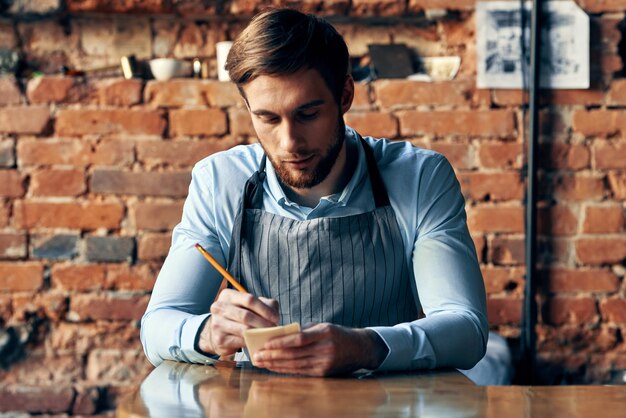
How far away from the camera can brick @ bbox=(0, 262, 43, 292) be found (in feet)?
9.36

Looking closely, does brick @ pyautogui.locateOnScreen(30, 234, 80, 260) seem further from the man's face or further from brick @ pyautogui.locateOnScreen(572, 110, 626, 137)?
brick @ pyautogui.locateOnScreen(572, 110, 626, 137)

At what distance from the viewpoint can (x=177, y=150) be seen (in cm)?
285

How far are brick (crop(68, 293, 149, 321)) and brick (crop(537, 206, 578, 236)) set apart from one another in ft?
4.17

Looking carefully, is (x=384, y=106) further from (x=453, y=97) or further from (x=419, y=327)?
(x=419, y=327)

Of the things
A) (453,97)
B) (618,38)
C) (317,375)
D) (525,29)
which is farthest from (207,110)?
(317,375)

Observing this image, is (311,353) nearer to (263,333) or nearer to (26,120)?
(263,333)

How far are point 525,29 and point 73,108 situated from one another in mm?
1429

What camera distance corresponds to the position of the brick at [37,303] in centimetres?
286

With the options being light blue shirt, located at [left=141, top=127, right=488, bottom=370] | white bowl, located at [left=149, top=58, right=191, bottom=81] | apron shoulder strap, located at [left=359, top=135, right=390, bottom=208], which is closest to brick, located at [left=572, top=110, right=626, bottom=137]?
light blue shirt, located at [left=141, top=127, right=488, bottom=370]

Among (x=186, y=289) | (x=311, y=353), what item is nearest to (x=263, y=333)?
(x=311, y=353)

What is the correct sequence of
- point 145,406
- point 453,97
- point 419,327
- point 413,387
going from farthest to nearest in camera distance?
point 453,97 → point 419,327 → point 413,387 → point 145,406

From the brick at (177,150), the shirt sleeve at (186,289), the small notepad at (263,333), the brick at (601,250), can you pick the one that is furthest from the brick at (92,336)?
the small notepad at (263,333)

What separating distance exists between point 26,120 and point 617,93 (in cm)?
184

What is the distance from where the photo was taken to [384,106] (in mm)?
2850
